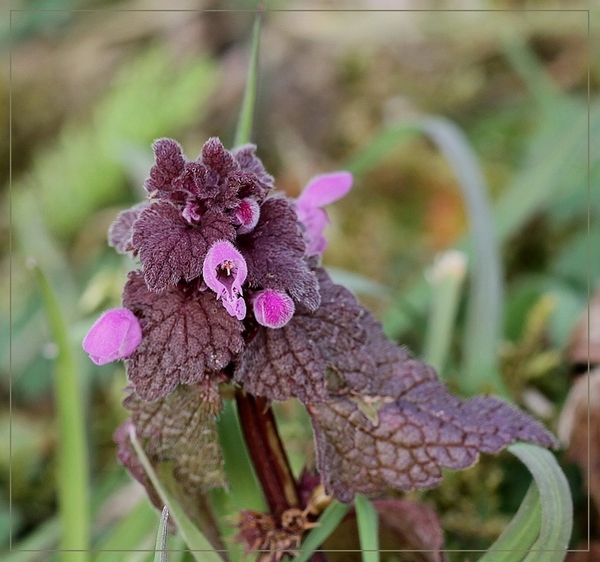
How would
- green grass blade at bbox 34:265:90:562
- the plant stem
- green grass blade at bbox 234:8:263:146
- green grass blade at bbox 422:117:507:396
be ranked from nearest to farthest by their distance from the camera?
the plant stem < green grass blade at bbox 234:8:263:146 < green grass blade at bbox 34:265:90:562 < green grass blade at bbox 422:117:507:396

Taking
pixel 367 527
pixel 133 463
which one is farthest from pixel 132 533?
pixel 367 527

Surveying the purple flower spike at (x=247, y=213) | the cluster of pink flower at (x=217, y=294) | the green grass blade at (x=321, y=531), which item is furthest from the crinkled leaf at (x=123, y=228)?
the green grass blade at (x=321, y=531)

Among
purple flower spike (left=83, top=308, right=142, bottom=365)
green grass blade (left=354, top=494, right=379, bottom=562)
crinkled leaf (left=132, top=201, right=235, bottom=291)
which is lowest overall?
green grass blade (left=354, top=494, right=379, bottom=562)

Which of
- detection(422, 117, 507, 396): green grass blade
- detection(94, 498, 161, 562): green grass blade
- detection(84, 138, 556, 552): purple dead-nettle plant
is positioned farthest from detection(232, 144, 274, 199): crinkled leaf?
detection(422, 117, 507, 396): green grass blade

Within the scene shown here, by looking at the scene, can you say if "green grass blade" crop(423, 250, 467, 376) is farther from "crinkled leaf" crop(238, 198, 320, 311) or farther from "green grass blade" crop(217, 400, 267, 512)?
"crinkled leaf" crop(238, 198, 320, 311)

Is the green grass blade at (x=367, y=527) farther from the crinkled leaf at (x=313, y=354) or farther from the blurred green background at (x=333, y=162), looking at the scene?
the blurred green background at (x=333, y=162)

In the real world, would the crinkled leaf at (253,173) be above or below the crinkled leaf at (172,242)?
above
